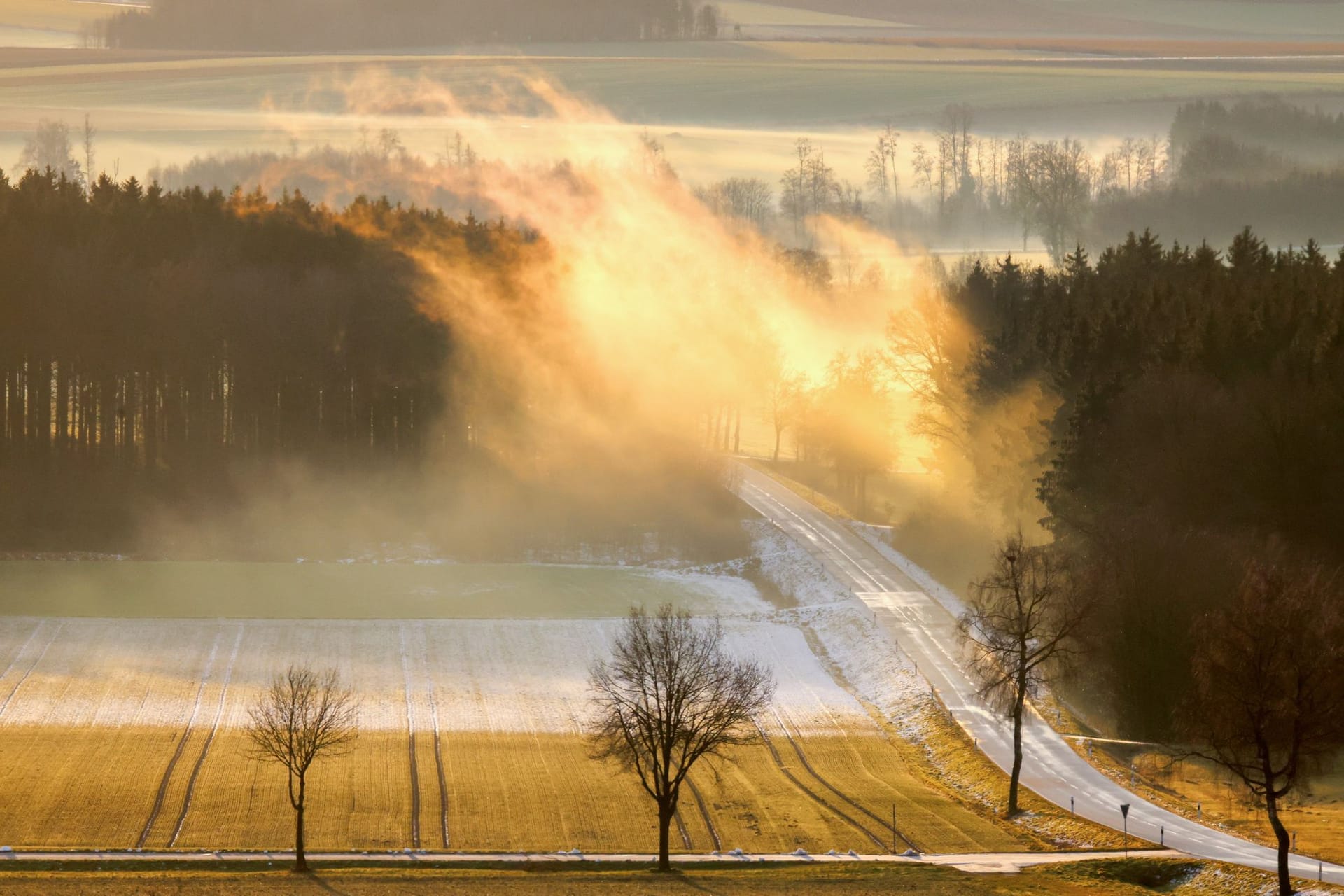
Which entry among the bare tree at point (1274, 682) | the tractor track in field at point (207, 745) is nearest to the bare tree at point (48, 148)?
the tractor track in field at point (207, 745)

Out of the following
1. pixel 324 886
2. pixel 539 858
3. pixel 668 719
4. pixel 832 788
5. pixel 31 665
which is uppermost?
pixel 668 719

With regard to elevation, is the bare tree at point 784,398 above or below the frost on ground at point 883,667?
above

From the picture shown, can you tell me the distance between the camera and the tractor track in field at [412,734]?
1791 inches

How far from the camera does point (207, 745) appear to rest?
5322 cm

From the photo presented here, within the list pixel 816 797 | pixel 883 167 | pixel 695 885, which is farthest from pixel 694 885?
pixel 883 167

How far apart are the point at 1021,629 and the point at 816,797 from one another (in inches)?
325

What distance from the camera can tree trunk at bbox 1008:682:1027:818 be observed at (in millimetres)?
49344

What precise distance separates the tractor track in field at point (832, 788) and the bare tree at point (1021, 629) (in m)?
4.35

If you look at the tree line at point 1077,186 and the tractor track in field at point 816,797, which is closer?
the tractor track in field at point 816,797

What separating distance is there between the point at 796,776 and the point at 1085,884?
14932mm

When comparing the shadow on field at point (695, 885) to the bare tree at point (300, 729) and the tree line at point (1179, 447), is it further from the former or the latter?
the tree line at point (1179, 447)

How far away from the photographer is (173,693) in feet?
197

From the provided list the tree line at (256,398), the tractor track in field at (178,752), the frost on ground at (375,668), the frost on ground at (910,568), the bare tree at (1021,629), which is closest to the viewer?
the tractor track in field at (178,752)

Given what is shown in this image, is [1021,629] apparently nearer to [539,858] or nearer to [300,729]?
[539,858]
